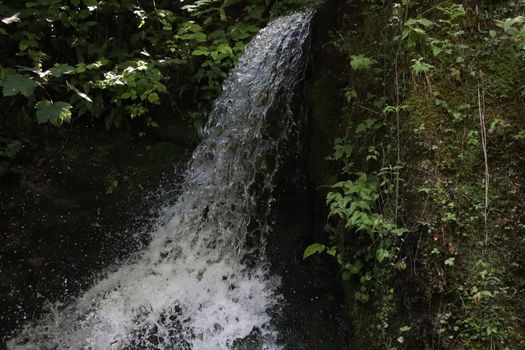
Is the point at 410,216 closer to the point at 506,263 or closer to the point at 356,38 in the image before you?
the point at 506,263

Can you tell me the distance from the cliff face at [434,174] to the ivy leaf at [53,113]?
2.63 metres

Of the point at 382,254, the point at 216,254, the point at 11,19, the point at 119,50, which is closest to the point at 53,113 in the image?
the point at 11,19

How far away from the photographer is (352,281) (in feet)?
11.3

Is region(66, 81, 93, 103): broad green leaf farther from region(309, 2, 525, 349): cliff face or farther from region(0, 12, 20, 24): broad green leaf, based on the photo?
region(309, 2, 525, 349): cliff face

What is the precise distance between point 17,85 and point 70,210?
1378 mm

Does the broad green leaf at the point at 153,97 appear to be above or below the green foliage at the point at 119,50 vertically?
below

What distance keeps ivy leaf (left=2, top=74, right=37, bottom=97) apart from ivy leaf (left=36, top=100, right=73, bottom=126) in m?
0.18

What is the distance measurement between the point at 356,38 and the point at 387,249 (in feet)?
6.83

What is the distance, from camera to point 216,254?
4.51 metres

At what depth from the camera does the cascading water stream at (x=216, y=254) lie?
12.9 feet

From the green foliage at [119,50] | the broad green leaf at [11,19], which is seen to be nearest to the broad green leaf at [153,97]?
the green foliage at [119,50]

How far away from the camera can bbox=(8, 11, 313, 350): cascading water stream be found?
3.92m

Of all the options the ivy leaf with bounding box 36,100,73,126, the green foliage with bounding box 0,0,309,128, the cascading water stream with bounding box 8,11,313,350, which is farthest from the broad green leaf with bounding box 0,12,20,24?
the cascading water stream with bounding box 8,11,313,350

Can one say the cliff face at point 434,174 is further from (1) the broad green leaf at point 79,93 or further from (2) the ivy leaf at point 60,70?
(2) the ivy leaf at point 60,70
